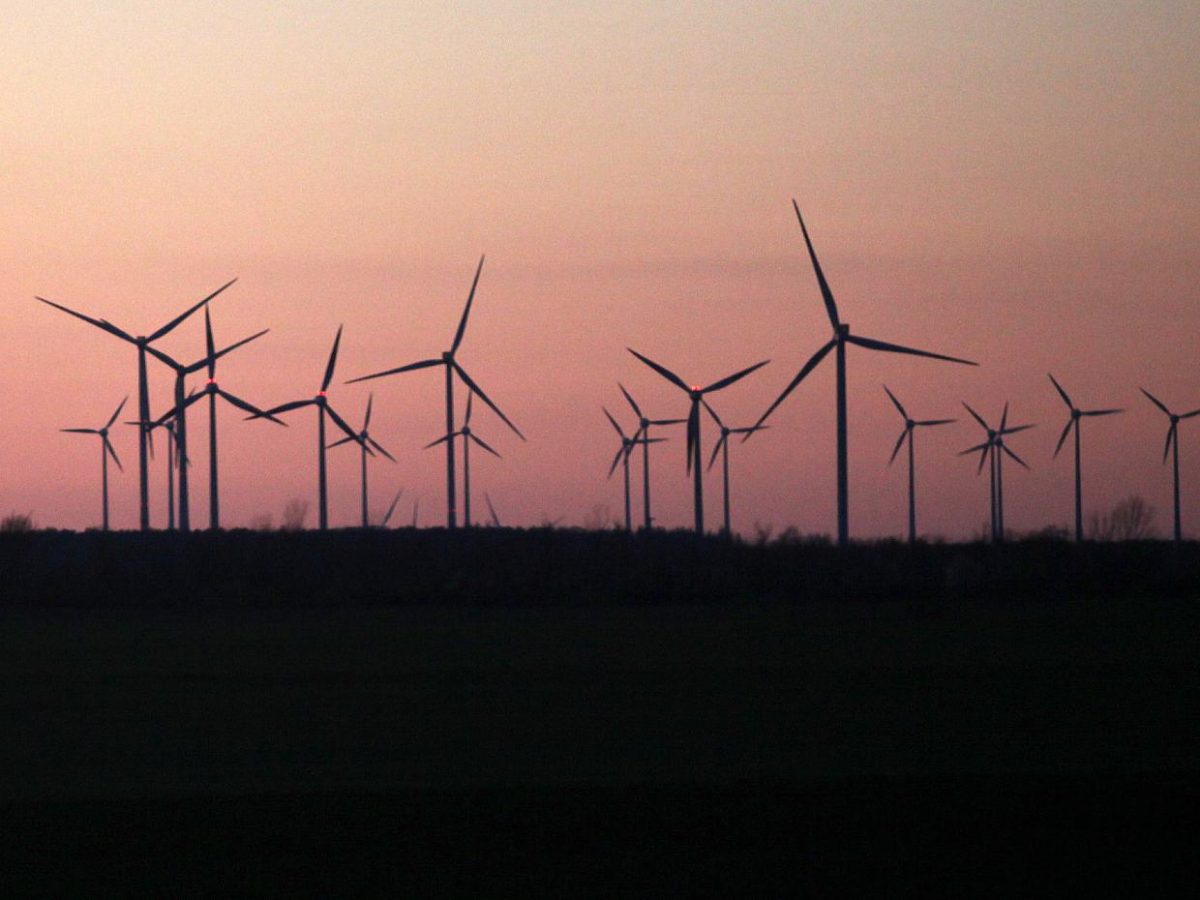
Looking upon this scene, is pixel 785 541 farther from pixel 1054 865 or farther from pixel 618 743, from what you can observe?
pixel 1054 865

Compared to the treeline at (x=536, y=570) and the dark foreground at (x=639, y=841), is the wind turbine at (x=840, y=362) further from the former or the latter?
the dark foreground at (x=639, y=841)

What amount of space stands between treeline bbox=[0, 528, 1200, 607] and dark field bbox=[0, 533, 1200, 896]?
21.6 metres

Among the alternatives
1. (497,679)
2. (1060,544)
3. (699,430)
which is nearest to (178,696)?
(497,679)

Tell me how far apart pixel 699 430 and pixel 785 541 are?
26.7ft

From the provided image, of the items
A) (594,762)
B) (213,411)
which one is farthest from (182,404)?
(594,762)

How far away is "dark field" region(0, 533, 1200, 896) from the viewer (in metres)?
16.3

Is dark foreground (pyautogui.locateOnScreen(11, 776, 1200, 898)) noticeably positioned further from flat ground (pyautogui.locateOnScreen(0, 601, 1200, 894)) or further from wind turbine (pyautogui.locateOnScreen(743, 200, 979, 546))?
wind turbine (pyautogui.locateOnScreen(743, 200, 979, 546))

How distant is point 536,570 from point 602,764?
54.5m

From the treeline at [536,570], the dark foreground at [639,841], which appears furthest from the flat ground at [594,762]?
the treeline at [536,570]

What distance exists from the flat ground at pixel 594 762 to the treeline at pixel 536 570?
24320 millimetres

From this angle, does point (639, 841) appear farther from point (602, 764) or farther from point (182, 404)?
point (182, 404)

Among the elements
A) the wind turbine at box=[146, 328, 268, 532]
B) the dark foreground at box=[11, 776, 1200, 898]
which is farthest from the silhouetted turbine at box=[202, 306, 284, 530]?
the dark foreground at box=[11, 776, 1200, 898]

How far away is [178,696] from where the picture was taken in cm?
3203

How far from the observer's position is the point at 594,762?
23.1 meters
